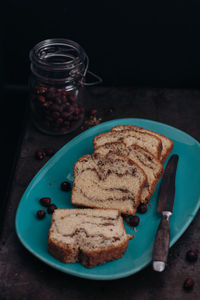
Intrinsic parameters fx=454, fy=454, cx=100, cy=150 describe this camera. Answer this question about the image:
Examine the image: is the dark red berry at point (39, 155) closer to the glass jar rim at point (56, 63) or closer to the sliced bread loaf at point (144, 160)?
the sliced bread loaf at point (144, 160)

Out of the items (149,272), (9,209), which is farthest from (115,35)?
(149,272)

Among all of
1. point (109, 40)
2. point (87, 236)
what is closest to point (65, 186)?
point (87, 236)

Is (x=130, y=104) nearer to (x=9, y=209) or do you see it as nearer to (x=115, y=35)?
(x=115, y=35)

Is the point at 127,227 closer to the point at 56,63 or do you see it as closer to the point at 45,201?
the point at 45,201

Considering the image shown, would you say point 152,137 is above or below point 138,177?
above

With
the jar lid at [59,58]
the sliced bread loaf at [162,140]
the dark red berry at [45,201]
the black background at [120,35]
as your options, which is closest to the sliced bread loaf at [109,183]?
the dark red berry at [45,201]

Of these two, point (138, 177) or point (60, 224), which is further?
point (138, 177)

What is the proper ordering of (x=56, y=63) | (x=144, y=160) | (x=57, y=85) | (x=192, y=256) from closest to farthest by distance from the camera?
(x=192, y=256) < (x=144, y=160) < (x=56, y=63) < (x=57, y=85)

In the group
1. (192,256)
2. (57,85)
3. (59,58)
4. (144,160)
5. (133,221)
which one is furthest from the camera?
Answer: (59,58)
